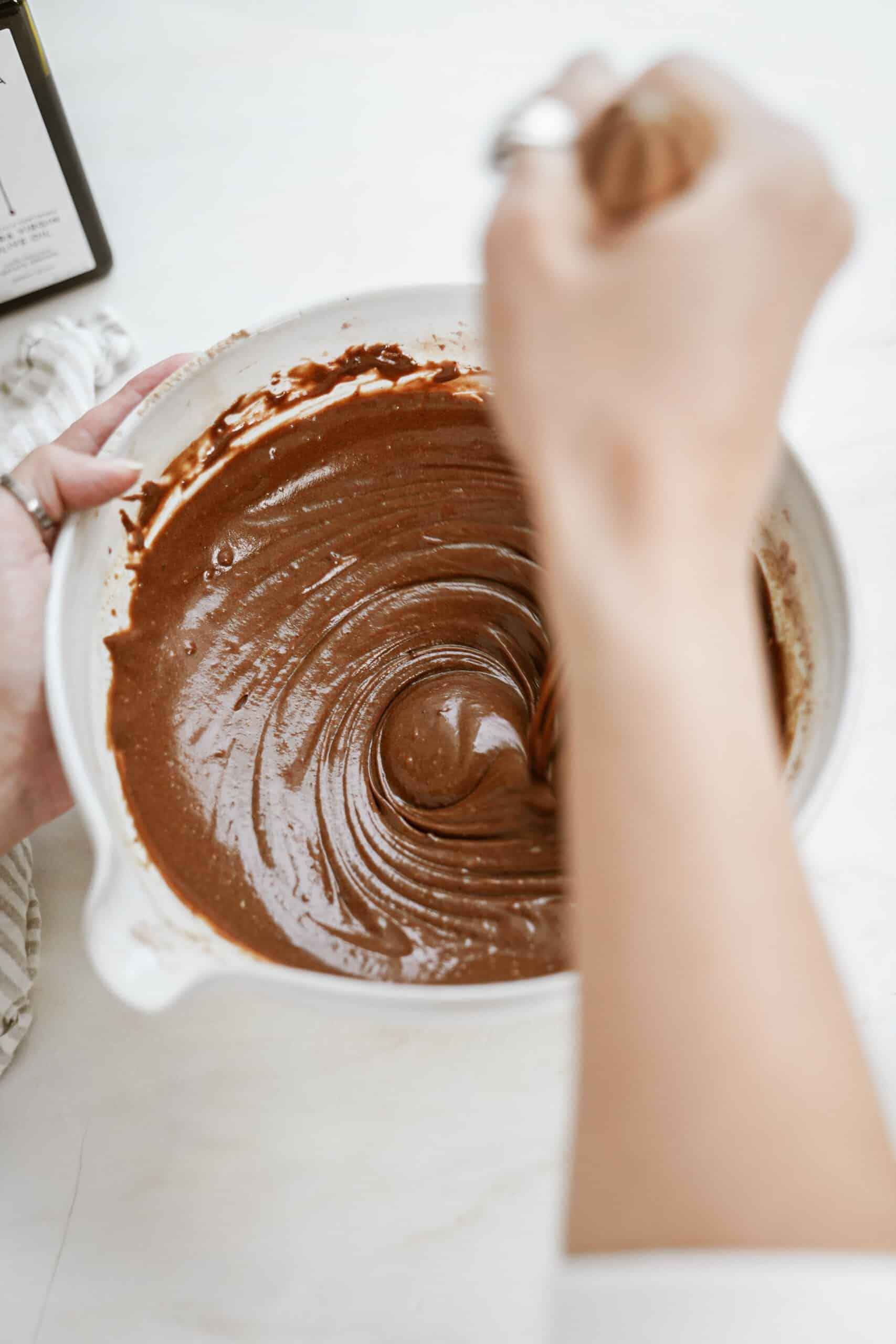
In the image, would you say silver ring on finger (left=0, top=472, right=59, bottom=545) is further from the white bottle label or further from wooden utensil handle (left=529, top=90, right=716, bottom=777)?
wooden utensil handle (left=529, top=90, right=716, bottom=777)

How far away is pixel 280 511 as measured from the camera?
3.52 feet

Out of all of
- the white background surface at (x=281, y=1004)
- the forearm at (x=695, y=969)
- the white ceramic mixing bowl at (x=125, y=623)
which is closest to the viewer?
the forearm at (x=695, y=969)

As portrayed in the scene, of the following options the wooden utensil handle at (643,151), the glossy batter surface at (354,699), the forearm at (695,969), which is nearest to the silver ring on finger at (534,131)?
the wooden utensil handle at (643,151)

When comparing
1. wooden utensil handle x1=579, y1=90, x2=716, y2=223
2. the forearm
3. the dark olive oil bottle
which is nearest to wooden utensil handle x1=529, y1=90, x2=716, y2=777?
wooden utensil handle x1=579, y1=90, x2=716, y2=223

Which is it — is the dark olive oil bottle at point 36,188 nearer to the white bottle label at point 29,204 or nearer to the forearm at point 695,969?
the white bottle label at point 29,204

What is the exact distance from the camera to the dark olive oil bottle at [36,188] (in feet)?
3.43

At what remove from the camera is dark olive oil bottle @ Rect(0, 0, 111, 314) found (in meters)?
1.05

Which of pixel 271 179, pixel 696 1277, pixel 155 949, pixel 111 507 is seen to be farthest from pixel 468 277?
pixel 696 1277

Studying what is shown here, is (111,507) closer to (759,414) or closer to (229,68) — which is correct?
(759,414)

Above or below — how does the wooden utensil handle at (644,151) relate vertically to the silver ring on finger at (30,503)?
above

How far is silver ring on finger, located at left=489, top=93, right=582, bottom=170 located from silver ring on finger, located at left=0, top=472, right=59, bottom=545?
1.81ft

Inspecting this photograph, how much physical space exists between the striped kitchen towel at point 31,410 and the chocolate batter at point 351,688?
203mm

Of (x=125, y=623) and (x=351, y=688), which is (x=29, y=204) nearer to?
(x=125, y=623)

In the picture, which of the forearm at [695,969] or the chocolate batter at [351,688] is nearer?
the forearm at [695,969]
